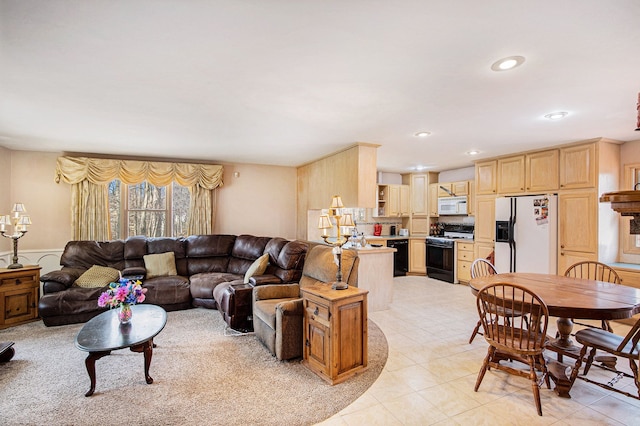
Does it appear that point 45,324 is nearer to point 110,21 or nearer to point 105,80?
point 105,80

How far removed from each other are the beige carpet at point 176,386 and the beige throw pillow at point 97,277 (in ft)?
2.63

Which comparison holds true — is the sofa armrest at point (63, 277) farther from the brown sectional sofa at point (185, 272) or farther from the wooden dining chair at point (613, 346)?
the wooden dining chair at point (613, 346)

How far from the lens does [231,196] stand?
6.46m

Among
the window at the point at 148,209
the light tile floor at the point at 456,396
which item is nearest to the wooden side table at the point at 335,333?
the light tile floor at the point at 456,396

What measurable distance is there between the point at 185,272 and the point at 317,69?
415cm

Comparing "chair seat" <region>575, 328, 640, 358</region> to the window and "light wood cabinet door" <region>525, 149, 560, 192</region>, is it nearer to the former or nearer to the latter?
"light wood cabinet door" <region>525, 149, 560, 192</region>

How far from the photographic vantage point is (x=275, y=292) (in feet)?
11.9

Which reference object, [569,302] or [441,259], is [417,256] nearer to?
[441,259]

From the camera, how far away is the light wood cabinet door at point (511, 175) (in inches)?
206

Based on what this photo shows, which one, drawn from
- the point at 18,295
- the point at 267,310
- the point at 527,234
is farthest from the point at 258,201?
the point at 527,234

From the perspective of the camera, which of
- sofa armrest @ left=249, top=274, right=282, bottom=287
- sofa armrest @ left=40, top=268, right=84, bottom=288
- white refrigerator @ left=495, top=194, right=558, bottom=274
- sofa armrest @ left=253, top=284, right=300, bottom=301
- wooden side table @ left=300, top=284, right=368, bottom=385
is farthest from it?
white refrigerator @ left=495, top=194, right=558, bottom=274

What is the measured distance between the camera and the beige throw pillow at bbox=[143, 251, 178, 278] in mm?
4840

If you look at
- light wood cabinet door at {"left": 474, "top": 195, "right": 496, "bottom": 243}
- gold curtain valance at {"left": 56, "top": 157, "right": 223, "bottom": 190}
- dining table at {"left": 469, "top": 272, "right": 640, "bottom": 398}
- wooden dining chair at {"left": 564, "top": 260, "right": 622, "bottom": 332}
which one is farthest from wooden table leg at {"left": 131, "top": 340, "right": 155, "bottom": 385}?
light wood cabinet door at {"left": 474, "top": 195, "right": 496, "bottom": 243}

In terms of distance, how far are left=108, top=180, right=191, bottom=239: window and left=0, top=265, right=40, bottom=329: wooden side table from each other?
149cm
